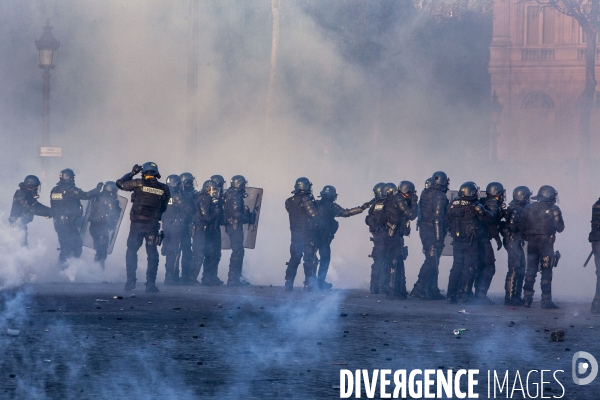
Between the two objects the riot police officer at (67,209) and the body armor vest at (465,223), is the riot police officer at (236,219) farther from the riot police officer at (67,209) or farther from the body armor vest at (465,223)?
the body armor vest at (465,223)

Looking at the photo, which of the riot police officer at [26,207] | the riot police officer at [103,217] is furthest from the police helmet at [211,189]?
the riot police officer at [26,207]

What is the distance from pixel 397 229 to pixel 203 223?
9.82ft

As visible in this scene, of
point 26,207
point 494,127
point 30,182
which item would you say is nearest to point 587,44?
point 494,127

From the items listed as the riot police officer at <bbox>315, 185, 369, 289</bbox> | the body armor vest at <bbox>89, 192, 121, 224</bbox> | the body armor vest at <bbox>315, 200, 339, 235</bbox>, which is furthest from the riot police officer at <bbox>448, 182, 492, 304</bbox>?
the body armor vest at <bbox>89, 192, 121, 224</bbox>

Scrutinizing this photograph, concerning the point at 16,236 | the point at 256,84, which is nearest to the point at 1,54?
Answer: the point at 256,84

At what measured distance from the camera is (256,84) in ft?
96.8

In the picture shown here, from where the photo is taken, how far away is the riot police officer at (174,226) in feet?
50.5

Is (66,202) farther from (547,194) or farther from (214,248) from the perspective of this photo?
(547,194)

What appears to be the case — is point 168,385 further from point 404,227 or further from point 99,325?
point 404,227

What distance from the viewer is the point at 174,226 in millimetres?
15484

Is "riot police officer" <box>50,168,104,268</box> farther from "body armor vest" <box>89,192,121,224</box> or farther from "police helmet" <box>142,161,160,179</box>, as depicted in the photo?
"police helmet" <box>142,161,160,179</box>

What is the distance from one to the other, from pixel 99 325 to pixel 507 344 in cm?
344

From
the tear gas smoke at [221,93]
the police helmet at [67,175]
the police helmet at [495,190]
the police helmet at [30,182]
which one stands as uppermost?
the tear gas smoke at [221,93]

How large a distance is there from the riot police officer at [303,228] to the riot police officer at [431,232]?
55.1 inches
